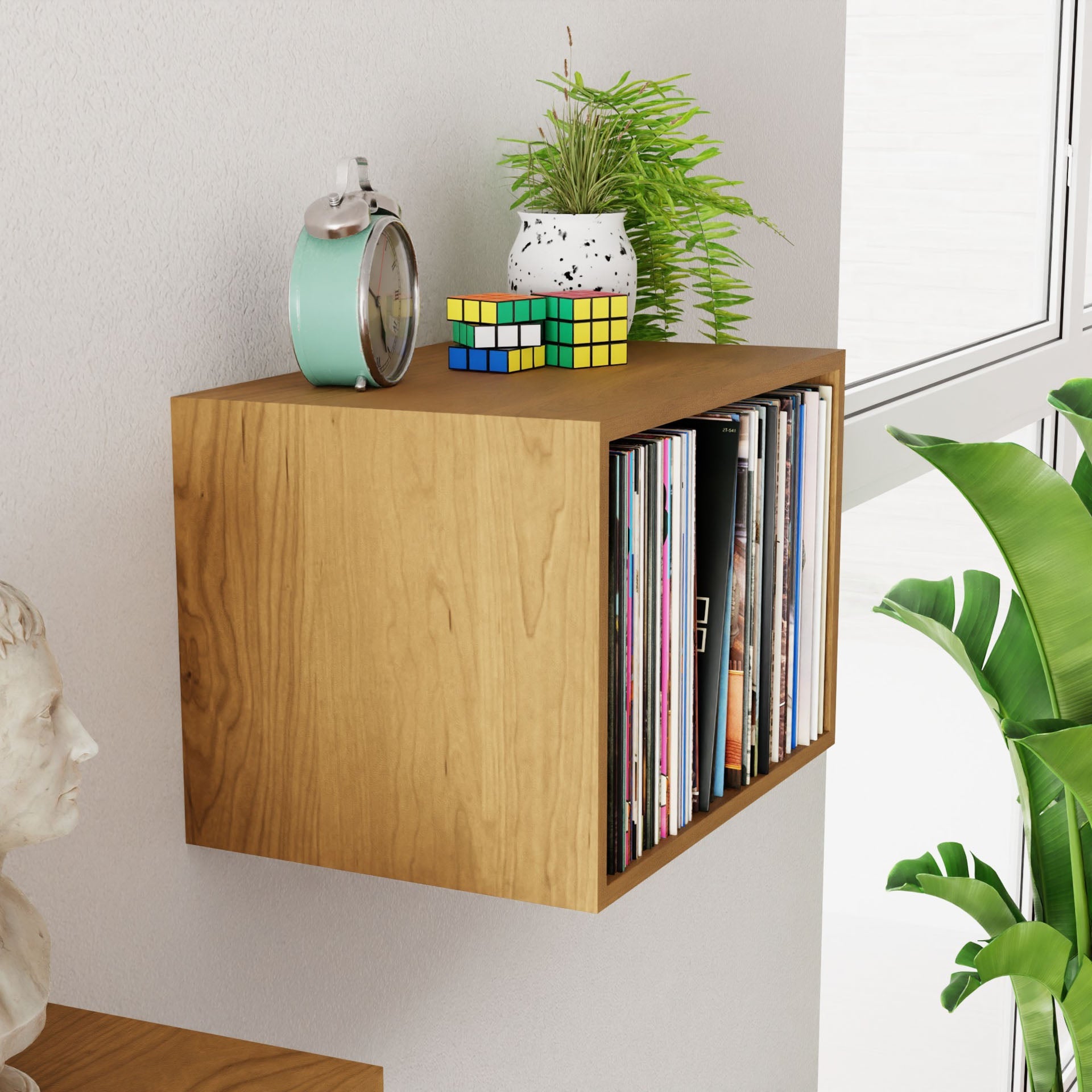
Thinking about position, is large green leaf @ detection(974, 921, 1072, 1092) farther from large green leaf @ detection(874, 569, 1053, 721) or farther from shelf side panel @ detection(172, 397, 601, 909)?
shelf side panel @ detection(172, 397, 601, 909)

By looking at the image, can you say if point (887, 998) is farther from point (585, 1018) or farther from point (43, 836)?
point (43, 836)

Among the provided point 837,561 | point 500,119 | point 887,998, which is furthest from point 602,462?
point 887,998

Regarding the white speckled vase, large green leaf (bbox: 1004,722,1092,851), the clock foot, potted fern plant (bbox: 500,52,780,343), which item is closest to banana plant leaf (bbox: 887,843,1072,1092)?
large green leaf (bbox: 1004,722,1092,851)

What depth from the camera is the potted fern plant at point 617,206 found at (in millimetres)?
1160

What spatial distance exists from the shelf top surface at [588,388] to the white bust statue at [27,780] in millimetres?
350

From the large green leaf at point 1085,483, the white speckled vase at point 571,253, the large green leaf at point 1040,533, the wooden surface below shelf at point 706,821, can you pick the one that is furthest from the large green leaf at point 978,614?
the white speckled vase at point 571,253

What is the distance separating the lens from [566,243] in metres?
1.16

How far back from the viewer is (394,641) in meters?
0.92

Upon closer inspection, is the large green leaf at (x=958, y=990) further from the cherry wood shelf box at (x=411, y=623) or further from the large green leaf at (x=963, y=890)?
the cherry wood shelf box at (x=411, y=623)

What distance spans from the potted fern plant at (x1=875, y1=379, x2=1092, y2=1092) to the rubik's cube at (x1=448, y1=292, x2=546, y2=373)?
52 centimetres

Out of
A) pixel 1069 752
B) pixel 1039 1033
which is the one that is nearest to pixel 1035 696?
pixel 1069 752

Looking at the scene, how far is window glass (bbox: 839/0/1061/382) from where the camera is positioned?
93.8 inches

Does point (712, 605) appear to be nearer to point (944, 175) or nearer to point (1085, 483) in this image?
point (1085, 483)

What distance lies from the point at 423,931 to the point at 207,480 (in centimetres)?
54
